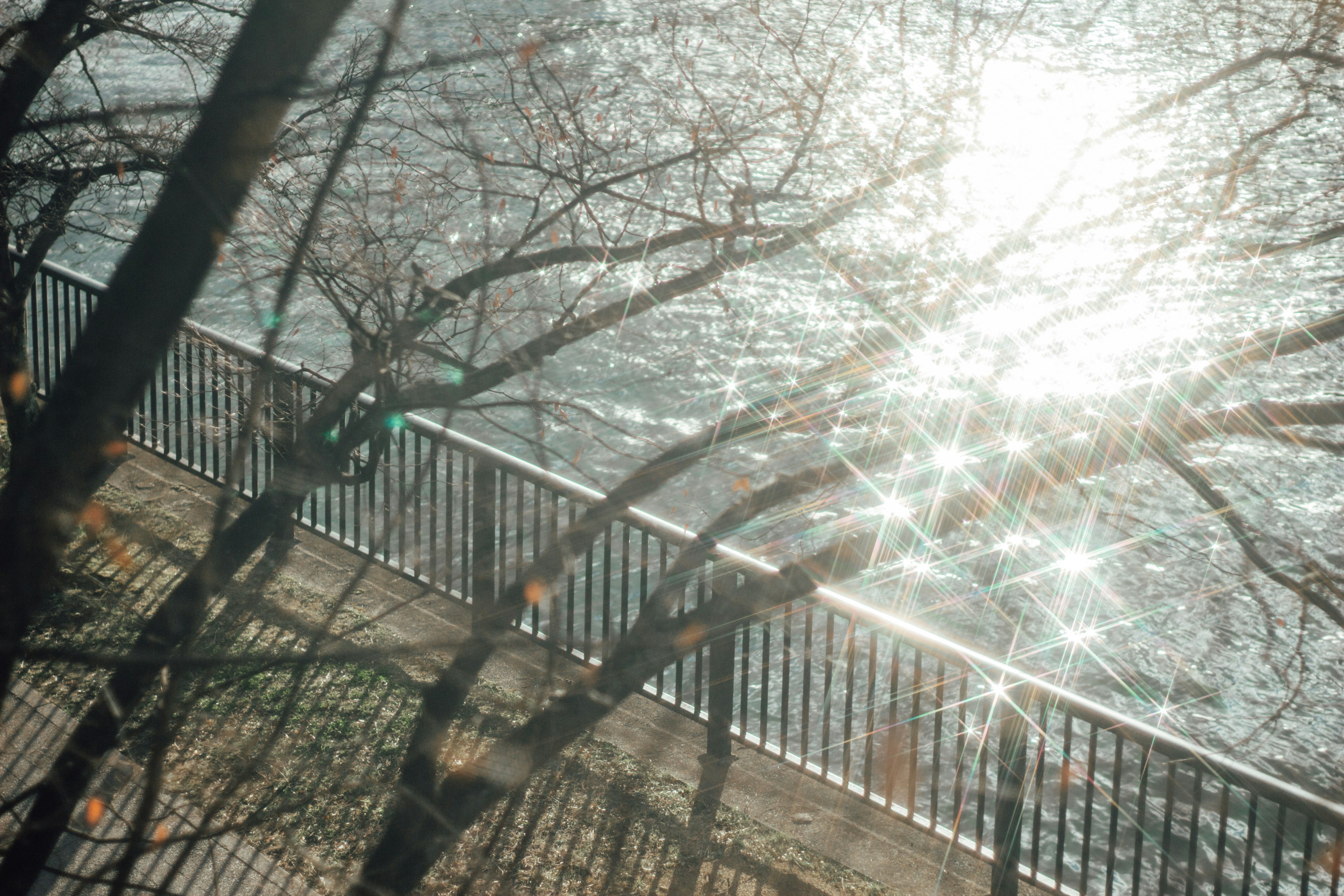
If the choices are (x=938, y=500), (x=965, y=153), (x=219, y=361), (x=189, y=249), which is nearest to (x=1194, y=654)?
(x=938, y=500)

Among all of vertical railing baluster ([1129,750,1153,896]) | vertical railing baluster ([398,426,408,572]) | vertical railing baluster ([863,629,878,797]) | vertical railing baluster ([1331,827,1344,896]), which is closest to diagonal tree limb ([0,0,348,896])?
vertical railing baluster ([398,426,408,572])

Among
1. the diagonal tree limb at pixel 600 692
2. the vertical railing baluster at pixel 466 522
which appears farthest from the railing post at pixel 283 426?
the diagonal tree limb at pixel 600 692

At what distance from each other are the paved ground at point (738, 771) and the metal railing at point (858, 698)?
75mm

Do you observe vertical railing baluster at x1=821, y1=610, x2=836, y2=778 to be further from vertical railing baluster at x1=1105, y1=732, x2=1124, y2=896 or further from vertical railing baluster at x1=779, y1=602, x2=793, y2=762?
vertical railing baluster at x1=1105, y1=732, x2=1124, y2=896

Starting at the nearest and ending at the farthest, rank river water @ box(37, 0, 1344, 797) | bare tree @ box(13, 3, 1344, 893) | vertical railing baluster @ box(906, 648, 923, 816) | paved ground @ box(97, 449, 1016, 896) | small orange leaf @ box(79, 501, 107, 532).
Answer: bare tree @ box(13, 3, 1344, 893) → paved ground @ box(97, 449, 1016, 896) → vertical railing baluster @ box(906, 648, 923, 816) → small orange leaf @ box(79, 501, 107, 532) → river water @ box(37, 0, 1344, 797)

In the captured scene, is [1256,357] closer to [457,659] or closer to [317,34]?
[457,659]

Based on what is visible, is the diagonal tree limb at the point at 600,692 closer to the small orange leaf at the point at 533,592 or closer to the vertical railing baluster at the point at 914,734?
the vertical railing baluster at the point at 914,734

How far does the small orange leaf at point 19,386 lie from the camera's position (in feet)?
19.4

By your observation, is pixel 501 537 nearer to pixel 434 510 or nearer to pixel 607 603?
pixel 434 510

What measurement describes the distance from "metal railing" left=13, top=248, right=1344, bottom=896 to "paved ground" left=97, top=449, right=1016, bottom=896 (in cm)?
7

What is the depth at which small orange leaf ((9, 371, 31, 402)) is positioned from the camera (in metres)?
5.91

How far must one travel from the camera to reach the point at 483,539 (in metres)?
5.25

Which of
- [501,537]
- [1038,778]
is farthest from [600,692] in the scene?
[1038,778]

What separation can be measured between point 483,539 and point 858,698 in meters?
3.05
